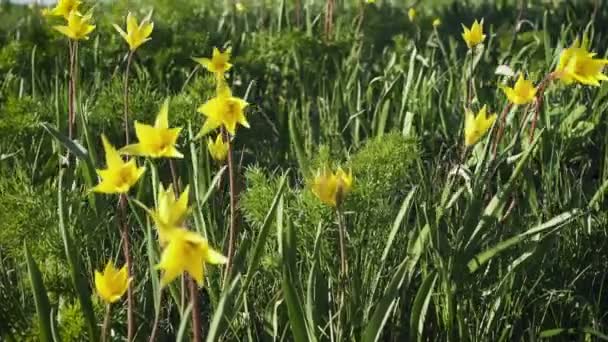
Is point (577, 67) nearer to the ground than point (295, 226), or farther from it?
farther from it

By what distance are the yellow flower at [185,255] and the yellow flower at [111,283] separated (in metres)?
0.19

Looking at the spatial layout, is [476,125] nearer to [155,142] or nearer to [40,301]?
[155,142]

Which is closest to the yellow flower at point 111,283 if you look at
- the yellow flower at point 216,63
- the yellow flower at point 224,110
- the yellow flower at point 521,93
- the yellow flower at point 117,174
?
the yellow flower at point 117,174

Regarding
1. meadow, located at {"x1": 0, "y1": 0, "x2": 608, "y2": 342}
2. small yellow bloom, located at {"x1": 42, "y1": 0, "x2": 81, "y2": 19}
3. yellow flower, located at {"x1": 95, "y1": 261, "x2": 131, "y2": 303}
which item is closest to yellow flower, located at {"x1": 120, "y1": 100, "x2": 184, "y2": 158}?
meadow, located at {"x1": 0, "y1": 0, "x2": 608, "y2": 342}

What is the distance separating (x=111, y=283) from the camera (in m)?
1.08

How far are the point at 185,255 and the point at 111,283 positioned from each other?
0.22m

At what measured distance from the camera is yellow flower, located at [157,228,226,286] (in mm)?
894

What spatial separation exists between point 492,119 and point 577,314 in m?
0.47

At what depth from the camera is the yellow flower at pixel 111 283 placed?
3.50ft

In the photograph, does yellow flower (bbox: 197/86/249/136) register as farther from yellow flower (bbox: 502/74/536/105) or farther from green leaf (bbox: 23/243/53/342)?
yellow flower (bbox: 502/74/536/105)

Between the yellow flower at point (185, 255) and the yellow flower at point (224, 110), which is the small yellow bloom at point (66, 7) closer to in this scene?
the yellow flower at point (224, 110)

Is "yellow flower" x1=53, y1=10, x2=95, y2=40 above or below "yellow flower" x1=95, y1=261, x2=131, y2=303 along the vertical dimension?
above

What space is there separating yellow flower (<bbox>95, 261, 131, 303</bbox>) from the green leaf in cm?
14

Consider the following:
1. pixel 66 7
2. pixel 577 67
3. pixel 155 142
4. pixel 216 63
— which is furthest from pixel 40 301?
pixel 577 67
